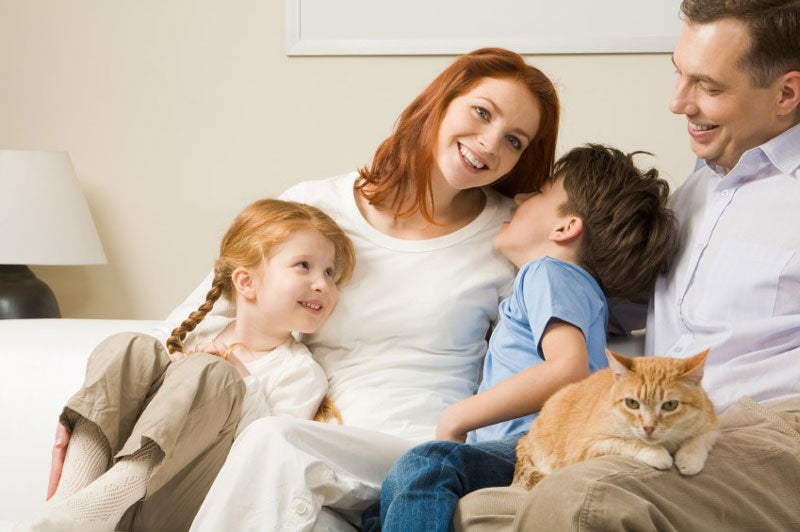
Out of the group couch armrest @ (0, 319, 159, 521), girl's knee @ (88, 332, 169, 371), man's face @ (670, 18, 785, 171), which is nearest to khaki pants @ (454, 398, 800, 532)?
man's face @ (670, 18, 785, 171)

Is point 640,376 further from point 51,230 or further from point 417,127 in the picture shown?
point 51,230

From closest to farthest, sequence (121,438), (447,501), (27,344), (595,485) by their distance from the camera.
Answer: (595,485) → (447,501) → (121,438) → (27,344)

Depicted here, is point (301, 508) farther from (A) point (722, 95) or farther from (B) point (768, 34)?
(B) point (768, 34)

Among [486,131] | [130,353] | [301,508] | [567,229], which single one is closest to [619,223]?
[567,229]

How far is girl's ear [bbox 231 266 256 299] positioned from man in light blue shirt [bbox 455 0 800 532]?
2.45ft

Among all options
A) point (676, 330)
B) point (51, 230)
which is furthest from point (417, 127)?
point (51, 230)

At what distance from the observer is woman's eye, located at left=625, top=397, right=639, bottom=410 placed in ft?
3.95

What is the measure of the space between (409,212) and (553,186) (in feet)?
1.05

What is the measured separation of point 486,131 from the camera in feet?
6.14

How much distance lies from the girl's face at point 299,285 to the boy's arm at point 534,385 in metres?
0.39

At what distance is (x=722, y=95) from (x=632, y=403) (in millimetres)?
738

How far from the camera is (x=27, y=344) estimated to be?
1.99m

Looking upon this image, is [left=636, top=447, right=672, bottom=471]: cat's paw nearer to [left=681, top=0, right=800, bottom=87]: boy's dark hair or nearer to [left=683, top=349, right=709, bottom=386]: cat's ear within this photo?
[left=683, top=349, right=709, bottom=386]: cat's ear

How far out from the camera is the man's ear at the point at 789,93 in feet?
5.45
